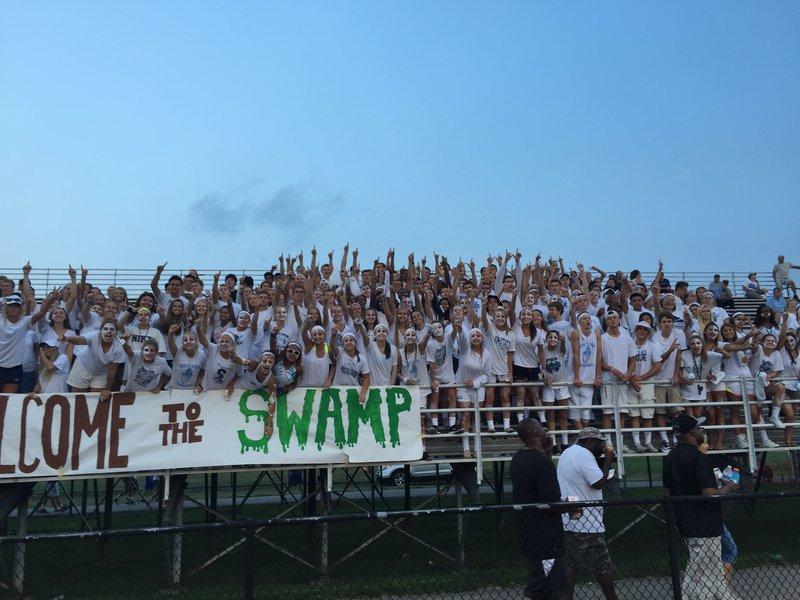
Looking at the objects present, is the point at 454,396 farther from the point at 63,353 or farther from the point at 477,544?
the point at 63,353

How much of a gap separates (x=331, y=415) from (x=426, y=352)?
200 centimetres

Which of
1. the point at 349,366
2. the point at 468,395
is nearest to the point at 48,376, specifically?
the point at 349,366

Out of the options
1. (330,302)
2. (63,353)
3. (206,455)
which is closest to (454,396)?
(330,302)

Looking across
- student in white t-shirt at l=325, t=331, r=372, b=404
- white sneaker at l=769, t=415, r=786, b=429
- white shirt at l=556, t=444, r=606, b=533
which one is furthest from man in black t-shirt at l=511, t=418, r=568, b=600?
white sneaker at l=769, t=415, r=786, b=429

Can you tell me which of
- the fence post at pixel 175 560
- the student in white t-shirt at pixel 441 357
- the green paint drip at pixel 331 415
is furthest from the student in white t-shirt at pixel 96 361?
the student in white t-shirt at pixel 441 357

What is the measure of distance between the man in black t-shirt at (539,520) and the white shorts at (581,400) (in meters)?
4.61

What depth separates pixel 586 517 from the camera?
6.67 meters

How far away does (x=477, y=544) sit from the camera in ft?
40.2

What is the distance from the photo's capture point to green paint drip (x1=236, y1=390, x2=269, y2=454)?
948 centimetres

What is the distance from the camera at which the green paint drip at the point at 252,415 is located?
9477mm

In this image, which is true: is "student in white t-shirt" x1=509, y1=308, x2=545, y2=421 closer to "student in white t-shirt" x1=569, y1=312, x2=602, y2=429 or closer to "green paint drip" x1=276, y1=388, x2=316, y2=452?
"student in white t-shirt" x1=569, y1=312, x2=602, y2=429

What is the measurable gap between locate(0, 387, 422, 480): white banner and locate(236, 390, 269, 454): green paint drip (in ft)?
0.04

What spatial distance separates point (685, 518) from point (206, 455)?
5855 mm

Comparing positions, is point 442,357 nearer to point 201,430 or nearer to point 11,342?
point 201,430
